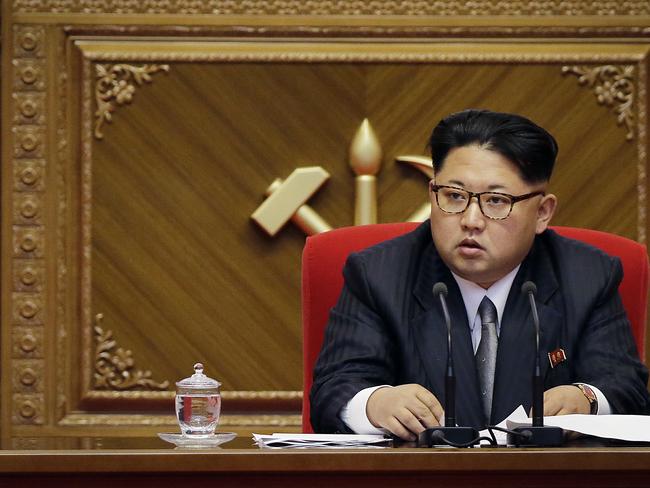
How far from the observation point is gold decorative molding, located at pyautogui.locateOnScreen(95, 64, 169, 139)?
12.8 ft

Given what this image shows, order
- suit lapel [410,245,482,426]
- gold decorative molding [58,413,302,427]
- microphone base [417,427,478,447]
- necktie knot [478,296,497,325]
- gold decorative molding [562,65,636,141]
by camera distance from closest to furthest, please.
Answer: microphone base [417,427,478,447], suit lapel [410,245,482,426], necktie knot [478,296,497,325], gold decorative molding [58,413,302,427], gold decorative molding [562,65,636,141]

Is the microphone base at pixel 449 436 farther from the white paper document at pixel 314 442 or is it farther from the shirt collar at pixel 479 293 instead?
the shirt collar at pixel 479 293

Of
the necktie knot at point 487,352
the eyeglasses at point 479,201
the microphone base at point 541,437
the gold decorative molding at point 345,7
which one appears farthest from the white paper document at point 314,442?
the gold decorative molding at point 345,7

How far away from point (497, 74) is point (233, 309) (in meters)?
1.23

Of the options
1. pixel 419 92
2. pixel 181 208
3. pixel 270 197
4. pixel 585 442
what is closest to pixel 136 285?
pixel 181 208

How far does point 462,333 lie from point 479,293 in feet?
0.42

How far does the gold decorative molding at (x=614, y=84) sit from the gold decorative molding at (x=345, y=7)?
0.19 meters

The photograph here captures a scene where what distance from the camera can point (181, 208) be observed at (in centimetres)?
391

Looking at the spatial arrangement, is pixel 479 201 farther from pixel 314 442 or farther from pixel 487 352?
pixel 314 442

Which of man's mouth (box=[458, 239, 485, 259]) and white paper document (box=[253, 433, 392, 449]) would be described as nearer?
white paper document (box=[253, 433, 392, 449])

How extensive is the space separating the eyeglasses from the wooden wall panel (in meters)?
1.70

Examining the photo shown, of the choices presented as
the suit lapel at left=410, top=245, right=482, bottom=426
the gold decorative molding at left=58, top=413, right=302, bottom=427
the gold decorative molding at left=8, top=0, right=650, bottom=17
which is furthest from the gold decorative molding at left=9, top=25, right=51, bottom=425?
the suit lapel at left=410, top=245, right=482, bottom=426

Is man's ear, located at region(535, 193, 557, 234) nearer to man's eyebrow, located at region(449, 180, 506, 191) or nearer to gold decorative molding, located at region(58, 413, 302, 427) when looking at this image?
man's eyebrow, located at region(449, 180, 506, 191)

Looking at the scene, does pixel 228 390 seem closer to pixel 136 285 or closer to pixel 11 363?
pixel 136 285
